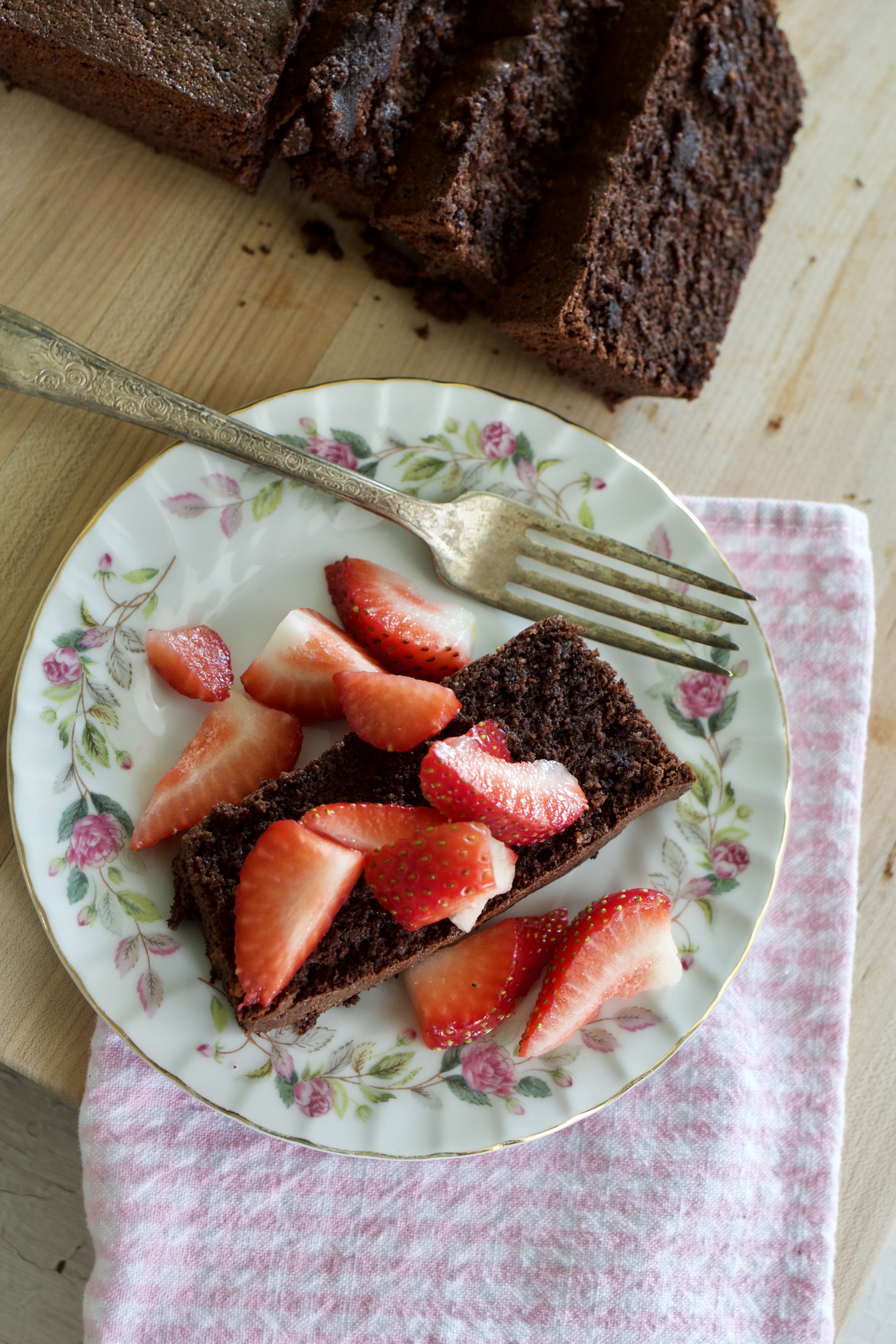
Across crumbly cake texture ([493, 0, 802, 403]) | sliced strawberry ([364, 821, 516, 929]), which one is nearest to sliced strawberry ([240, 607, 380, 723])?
sliced strawberry ([364, 821, 516, 929])

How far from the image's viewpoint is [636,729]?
1896 millimetres

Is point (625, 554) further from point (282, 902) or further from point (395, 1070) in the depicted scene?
point (395, 1070)

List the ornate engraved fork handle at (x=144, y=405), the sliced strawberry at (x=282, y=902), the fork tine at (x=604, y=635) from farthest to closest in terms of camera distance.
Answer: the fork tine at (x=604, y=635) → the ornate engraved fork handle at (x=144, y=405) → the sliced strawberry at (x=282, y=902)

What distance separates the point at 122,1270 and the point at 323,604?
130cm

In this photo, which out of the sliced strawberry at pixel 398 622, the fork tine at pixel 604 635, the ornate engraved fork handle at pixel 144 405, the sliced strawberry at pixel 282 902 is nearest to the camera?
the sliced strawberry at pixel 282 902

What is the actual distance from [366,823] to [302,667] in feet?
1.12

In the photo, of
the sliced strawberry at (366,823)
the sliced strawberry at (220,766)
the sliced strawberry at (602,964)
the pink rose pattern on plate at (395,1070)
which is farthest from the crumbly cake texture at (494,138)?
the pink rose pattern on plate at (395,1070)

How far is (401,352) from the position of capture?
2143 millimetres

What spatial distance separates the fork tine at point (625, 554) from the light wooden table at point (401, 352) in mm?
342

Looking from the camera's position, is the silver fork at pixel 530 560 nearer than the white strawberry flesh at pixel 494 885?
No

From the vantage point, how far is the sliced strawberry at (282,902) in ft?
5.40

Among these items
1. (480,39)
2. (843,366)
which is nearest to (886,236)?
(843,366)

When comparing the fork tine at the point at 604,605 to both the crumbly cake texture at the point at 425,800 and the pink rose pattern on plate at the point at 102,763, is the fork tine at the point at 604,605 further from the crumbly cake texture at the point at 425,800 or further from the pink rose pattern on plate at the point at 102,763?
the pink rose pattern on plate at the point at 102,763

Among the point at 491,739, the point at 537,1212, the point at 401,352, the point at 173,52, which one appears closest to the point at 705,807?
the point at 491,739
